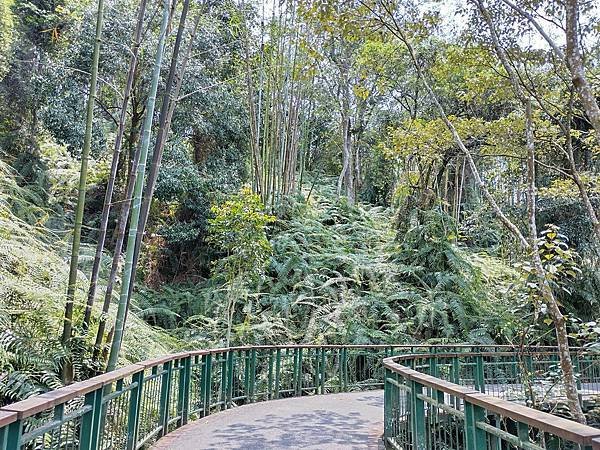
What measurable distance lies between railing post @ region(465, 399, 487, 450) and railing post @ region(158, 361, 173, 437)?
2907 mm

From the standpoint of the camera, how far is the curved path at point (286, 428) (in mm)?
4461

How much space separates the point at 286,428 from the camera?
5.18 m

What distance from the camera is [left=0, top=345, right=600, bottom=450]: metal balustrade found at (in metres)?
2.09

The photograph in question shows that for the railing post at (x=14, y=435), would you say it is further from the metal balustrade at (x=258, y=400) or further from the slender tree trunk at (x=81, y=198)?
the slender tree trunk at (x=81, y=198)

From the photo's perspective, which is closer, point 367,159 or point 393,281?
point 393,281

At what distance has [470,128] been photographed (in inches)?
384

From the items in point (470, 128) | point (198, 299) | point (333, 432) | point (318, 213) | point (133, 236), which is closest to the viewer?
point (133, 236)

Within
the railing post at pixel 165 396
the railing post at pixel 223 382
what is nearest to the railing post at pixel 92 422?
the railing post at pixel 165 396

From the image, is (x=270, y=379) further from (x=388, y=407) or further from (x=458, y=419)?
(x=458, y=419)

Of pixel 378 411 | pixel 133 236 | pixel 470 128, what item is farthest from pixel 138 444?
pixel 470 128

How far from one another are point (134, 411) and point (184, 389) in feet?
4.95

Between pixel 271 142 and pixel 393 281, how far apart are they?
4.92 m

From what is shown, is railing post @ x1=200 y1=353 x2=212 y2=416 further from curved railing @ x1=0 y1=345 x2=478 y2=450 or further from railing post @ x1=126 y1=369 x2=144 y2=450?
railing post @ x1=126 y1=369 x2=144 y2=450

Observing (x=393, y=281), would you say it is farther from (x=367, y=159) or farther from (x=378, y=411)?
(x=367, y=159)
